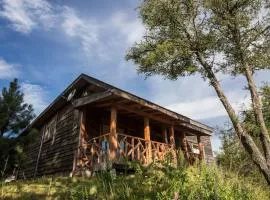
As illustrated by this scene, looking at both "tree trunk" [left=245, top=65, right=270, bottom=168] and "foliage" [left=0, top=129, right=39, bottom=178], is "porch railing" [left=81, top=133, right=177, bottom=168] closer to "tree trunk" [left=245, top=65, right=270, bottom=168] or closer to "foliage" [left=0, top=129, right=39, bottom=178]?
"foliage" [left=0, top=129, right=39, bottom=178]

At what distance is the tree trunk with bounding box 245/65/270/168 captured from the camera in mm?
10828

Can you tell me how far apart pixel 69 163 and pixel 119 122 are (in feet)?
12.1

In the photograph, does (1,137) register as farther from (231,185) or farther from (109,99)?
(231,185)

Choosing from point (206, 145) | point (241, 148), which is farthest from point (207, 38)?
point (206, 145)

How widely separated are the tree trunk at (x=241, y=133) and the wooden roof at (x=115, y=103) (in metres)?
2.78

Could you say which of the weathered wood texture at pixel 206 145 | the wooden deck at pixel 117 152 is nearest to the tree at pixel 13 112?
the wooden deck at pixel 117 152

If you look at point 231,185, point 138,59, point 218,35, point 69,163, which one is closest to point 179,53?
point 218,35

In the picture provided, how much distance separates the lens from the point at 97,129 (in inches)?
602

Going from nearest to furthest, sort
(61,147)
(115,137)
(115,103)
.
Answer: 1. (115,137)
2. (115,103)
3. (61,147)

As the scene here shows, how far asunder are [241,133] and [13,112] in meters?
9.14

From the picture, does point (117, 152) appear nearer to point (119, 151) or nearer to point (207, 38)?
point (119, 151)

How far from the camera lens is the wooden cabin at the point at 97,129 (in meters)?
12.2

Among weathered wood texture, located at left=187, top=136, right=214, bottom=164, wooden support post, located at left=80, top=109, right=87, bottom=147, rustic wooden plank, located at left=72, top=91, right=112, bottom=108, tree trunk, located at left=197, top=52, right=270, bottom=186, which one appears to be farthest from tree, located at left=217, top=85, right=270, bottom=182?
weathered wood texture, located at left=187, top=136, right=214, bottom=164

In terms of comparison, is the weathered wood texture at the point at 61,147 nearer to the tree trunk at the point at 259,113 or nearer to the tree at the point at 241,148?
the tree at the point at 241,148
